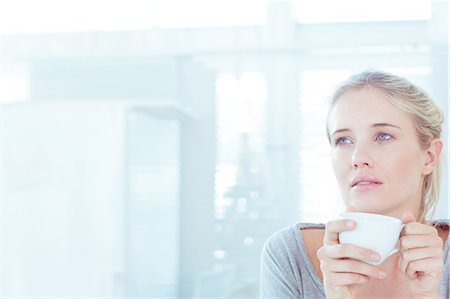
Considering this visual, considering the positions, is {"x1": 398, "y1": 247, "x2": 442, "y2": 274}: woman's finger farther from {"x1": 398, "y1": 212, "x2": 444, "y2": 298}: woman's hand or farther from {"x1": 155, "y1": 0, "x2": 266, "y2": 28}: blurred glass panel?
{"x1": 155, "y1": 0, "x2": 266, "y2": 28}: blurred glass panel

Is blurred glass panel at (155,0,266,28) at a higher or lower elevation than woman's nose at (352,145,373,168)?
higher

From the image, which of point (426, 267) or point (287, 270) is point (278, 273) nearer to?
point (287, 270)

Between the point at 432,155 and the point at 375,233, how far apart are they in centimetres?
50

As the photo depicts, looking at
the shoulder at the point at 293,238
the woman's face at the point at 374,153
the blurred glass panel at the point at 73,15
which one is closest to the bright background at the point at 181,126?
the blurred glass panel at the point at 73,15

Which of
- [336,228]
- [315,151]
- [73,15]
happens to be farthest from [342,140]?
[73,15]

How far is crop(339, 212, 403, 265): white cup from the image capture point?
928 millimetres

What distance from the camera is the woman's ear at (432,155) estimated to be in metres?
1.36

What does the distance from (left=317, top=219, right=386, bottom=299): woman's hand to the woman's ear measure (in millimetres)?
400

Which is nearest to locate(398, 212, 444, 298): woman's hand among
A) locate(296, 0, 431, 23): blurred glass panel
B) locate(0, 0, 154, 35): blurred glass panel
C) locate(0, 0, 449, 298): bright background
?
locate(0, 0, 449, 298): bright background

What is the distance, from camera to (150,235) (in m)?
1.76

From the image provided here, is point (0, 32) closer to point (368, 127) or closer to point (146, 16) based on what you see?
point (146, 16)

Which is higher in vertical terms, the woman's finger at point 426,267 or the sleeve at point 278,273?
the woman's finger at point 426,267

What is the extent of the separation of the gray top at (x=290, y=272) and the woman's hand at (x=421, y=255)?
296 millimetres

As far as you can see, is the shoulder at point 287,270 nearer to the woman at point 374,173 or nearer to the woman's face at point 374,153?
the woman at point 374,173
